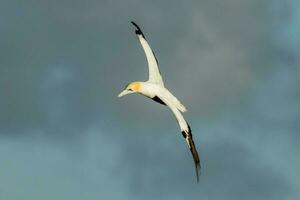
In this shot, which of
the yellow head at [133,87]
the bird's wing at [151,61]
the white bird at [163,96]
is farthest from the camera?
the bird's wing at [151,61]

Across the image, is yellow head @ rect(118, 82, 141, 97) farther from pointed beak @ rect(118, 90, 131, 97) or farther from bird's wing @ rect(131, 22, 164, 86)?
bird's wing @ rect(131, 22, 164, 86)

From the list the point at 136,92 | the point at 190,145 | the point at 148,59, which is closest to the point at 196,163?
the point at 190,145

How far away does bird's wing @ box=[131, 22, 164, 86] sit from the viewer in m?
77.4

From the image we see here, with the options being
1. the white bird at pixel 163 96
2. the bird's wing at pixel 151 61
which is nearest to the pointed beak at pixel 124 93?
the white bird at pixel 163 96

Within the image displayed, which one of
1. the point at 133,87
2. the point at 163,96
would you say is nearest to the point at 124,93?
the point at 133,87

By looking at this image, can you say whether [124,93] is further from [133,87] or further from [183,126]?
[183,126]

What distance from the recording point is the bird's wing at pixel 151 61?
3046 inches

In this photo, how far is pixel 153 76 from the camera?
255 ft

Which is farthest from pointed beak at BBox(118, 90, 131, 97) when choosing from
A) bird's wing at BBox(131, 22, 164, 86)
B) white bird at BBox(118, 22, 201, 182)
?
bird's wing at BBox(131, 22, 164, 86)

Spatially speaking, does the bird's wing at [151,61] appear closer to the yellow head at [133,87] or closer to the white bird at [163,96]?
the white bird at [163,96]

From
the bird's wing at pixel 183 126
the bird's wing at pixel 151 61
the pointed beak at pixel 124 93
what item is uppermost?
the bird's wing at pixel 151 61

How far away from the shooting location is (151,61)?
79062 millimetres

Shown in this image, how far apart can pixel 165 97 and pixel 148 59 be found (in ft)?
27.5

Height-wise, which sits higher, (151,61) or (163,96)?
(151,61)
